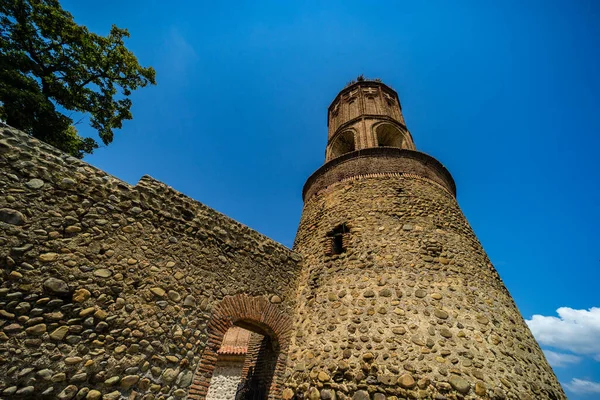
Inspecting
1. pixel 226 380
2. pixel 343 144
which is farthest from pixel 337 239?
pixel 226 380

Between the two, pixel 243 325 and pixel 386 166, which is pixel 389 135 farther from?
pixel 243 325

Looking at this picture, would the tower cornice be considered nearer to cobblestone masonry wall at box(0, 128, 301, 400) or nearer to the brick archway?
Answer: the brick archway

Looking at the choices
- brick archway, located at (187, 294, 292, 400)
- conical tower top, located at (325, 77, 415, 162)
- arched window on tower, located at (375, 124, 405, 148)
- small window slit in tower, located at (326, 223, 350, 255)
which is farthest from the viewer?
arched window on tower, located at (375, 124, 405, 148)

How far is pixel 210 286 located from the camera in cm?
484

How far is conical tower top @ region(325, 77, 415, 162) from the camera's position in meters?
10.4

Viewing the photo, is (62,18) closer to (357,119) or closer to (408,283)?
(357,119)

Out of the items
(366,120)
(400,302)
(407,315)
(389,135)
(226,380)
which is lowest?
(226,380)

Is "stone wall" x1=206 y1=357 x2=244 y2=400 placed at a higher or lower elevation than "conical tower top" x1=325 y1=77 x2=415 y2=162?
lower

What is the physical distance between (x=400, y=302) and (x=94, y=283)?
4.86 meters

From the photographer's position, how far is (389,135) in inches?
433

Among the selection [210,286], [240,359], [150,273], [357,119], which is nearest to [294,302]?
[210,286]

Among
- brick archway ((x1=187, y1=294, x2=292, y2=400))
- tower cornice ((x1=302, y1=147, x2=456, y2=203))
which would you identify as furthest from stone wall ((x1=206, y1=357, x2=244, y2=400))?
tower cornice ((x1=302, y1=147, x2=456, y2=203))

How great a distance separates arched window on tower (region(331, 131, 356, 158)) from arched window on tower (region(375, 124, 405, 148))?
1.14m

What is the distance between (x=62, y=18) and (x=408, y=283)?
12373mm
